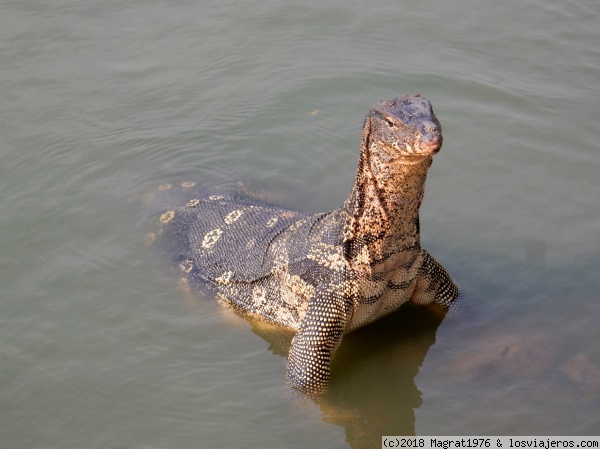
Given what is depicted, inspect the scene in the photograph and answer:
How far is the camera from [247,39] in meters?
11.0

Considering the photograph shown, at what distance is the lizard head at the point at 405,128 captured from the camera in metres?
5.18

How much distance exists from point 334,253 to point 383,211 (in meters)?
0.63

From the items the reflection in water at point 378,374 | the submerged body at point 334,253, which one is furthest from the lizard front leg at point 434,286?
the reflection in water at point 378,374

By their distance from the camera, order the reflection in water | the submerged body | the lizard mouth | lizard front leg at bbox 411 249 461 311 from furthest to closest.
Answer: lizard front leg at bbox 411 249 461 311 < the reflection in water < the submerged body < the lizard mouth

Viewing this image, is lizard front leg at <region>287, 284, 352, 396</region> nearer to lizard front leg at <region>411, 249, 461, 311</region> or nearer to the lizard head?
lizard front leg at <region>411, 249, 461, 311</region>

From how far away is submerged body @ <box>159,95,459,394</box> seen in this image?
220 inches

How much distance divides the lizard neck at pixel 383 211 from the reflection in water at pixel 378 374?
2.87 ft

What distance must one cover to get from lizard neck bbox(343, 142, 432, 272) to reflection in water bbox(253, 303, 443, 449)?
88 centimetres

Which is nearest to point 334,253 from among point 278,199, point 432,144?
point 432,144

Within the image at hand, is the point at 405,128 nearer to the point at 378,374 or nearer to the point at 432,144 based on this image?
the point at 432,144

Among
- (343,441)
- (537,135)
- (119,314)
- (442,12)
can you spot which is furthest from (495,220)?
(442,12)

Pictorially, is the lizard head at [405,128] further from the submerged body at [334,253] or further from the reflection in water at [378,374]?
the reflection in water at [378,374]

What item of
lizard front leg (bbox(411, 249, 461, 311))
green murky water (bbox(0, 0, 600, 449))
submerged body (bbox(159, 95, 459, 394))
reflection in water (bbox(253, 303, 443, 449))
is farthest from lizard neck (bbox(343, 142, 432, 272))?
green murky water (bbox(0, 0, 600, 449))

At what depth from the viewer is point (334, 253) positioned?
630 cm
